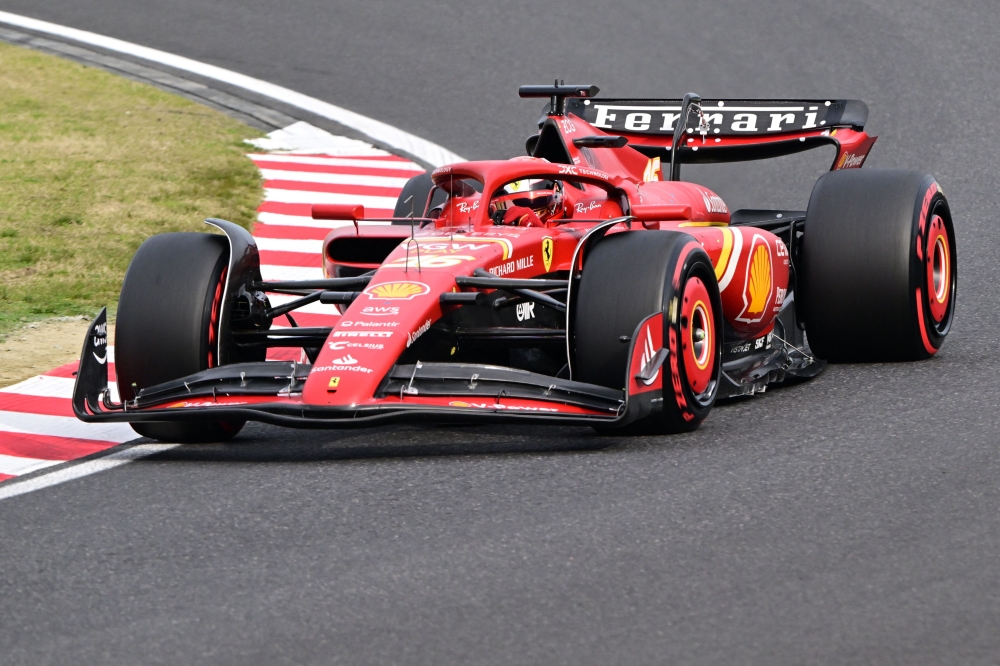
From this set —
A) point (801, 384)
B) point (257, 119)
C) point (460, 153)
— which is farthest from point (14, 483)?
point (257, 119)

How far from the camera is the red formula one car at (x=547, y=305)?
5473 mm

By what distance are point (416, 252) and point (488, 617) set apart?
8.22 ft

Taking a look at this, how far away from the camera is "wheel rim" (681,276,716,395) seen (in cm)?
584

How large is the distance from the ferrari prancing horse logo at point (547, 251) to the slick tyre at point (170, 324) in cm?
136

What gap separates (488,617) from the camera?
389 cm

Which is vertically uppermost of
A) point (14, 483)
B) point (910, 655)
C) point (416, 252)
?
point (416, 252)

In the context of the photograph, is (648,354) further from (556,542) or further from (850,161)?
(850,161)

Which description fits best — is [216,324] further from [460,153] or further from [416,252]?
[460,153]

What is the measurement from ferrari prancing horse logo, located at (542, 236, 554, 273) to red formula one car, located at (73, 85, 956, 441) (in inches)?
0.5

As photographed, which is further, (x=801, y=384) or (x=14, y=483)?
(x=801, y=384)

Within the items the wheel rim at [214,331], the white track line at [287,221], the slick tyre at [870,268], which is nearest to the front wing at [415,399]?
the wheel rim at [214,331]

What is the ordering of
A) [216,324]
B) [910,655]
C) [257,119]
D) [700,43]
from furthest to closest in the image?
1. [700,43]
2. [257,119]
3. [216,324]
4. [910,655]

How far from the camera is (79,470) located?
5816 millimetres

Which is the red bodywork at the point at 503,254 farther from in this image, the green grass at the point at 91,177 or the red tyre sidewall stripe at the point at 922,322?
the green grass at the point at 91,177
